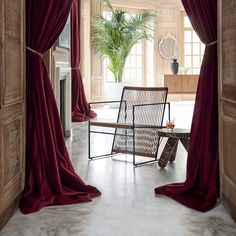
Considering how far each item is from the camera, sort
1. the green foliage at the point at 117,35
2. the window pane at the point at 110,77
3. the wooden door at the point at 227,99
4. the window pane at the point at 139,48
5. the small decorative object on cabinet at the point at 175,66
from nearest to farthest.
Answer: the wooden door at the point at 227,99 < the green foliage at the point at 117,35 < the window pane at the point at 110,77 < the small decorative object on cabinet at the point at 175,66 < the window pane at the point at 139,48

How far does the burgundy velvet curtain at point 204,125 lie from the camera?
3.18 meters

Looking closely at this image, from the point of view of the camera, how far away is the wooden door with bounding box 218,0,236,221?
270 centimetres

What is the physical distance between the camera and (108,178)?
394 centimetres

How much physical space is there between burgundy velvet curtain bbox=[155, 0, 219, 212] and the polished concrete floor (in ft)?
0.59

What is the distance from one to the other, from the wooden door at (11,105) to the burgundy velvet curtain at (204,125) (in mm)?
1268

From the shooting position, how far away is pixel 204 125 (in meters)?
3.27

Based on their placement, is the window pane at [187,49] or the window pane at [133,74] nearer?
the window pane at [133,74]

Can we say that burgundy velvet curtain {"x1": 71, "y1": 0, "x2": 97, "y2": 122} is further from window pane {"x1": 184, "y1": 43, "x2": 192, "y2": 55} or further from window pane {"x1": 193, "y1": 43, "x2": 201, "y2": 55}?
window pane {"x1": 193, "y1": 43, "x2": 201, "y2": 55}

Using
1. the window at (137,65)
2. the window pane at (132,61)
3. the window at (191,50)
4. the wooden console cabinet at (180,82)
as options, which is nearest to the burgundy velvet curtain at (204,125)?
the window at (137,65)

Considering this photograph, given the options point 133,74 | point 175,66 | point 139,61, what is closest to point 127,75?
point 133,74

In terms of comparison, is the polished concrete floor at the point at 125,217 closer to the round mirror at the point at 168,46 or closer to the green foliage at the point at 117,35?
the green foliage at the point at 117,35

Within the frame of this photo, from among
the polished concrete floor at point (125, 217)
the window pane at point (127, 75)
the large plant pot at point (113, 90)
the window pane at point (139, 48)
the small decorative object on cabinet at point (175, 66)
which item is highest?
the window pane at point (139, 48)

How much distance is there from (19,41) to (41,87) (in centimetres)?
43

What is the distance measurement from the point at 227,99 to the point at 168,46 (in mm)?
10236
